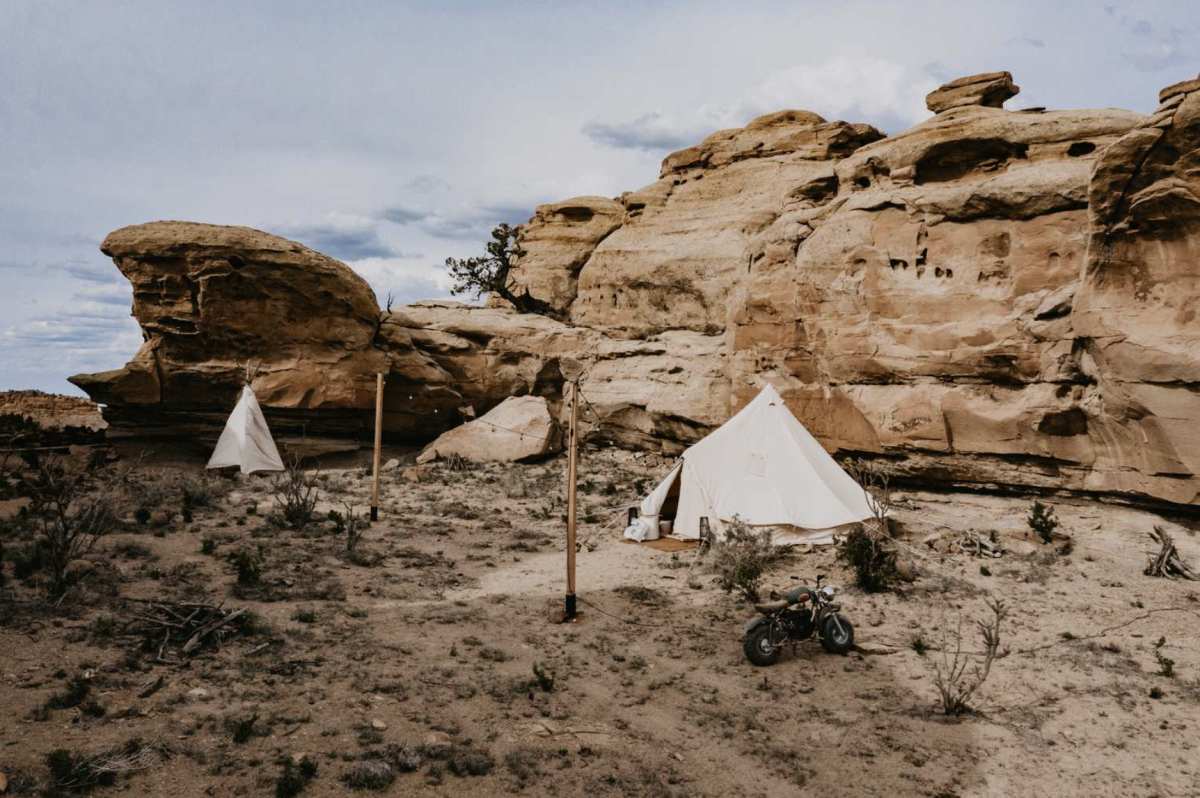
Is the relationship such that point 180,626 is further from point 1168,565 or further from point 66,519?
point 1168,565

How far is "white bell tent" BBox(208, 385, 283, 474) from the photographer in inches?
831

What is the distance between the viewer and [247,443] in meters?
21.2

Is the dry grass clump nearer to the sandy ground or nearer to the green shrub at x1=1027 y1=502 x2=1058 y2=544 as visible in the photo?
the sandy ground

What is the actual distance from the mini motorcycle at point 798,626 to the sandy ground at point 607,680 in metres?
0.22

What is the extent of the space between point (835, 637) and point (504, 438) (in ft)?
55.7

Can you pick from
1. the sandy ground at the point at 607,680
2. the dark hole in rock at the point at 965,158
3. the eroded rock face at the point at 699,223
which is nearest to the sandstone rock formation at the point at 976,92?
the dark hole in rock at the point at 965,158

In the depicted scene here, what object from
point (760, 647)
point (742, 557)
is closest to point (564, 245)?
point (742, 557)

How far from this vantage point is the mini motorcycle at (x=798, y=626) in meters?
8.47

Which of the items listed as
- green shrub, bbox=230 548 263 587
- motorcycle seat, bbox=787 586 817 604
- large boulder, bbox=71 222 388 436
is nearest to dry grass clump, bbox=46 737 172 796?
green shrub, bbox=230 548 263 587

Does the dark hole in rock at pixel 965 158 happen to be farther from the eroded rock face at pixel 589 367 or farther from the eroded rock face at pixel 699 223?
the eroded rock face at pixel 589 367

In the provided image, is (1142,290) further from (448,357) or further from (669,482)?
(448,357)

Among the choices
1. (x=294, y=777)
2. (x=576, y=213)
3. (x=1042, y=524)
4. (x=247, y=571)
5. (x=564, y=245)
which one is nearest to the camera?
(x=294, y=777)

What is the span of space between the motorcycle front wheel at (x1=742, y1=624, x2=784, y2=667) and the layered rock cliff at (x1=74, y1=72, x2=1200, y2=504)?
29.6 feet

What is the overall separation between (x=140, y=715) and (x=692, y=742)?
16.0 feet
